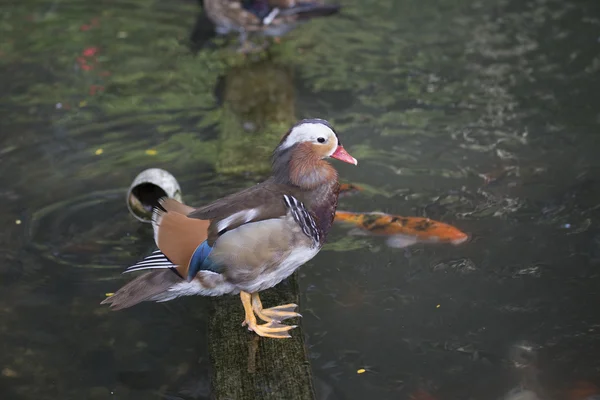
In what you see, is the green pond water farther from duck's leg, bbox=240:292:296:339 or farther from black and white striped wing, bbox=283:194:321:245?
black and white striped wing, bbox=283:194:321:245

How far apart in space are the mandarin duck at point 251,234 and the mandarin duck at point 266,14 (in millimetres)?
3580

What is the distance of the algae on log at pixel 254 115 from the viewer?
17.0 feet

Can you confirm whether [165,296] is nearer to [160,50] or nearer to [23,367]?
[23,367]

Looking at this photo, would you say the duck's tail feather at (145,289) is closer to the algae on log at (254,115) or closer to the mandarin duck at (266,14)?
the algae on log at (254,115)

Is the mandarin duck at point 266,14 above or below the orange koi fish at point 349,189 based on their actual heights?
above

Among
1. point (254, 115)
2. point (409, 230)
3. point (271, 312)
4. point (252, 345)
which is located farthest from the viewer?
point (254, 115)

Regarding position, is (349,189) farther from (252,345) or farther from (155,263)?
(155,263)

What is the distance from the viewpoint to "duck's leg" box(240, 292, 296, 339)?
136 inches

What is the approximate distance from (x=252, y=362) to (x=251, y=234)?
51 centimetres

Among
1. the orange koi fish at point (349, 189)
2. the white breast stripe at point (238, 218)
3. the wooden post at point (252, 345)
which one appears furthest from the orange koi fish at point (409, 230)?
the white breast stripe at point (238, 218)

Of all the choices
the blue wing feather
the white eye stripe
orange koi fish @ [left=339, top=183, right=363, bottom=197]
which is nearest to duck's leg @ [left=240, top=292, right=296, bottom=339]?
the blue wing feather

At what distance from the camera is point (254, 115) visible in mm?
5809

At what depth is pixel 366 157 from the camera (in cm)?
542

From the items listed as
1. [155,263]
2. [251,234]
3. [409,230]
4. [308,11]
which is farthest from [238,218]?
[308,11]
